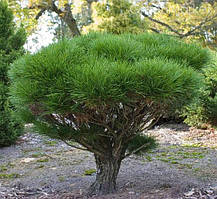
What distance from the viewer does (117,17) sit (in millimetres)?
8430

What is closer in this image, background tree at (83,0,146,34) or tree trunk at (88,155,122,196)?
tree trunk at (88,155,122,196)

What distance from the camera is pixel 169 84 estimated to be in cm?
200

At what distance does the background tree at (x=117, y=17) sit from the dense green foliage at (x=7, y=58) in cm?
276

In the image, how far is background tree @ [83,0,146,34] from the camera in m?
8.40

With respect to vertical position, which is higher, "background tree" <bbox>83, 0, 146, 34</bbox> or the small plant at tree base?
"background tree" <bbox>83, 0, 146, 34</bbox>

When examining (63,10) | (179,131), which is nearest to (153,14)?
(63,10)

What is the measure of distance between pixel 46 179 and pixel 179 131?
406 centimetres

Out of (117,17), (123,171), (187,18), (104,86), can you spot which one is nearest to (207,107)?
(123,171)

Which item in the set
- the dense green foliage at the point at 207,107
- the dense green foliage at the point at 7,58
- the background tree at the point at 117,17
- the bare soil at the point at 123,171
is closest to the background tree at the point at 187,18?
the background tree at the point at 117,17

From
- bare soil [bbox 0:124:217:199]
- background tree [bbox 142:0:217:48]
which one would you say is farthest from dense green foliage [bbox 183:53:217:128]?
background tree [bbox 142:0:217:48]

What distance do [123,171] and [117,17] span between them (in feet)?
18.4

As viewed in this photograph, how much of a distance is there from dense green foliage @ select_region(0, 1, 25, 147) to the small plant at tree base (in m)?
3.20

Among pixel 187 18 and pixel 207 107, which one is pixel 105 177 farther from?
pixel 187 18

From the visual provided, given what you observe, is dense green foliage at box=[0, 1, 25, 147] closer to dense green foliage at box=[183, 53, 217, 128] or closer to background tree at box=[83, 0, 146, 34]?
background tree at box=[83, 0, 146, 34]
